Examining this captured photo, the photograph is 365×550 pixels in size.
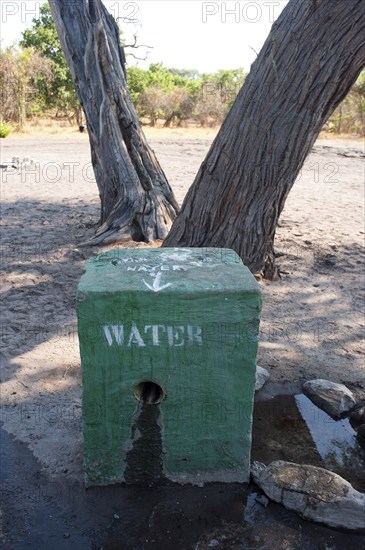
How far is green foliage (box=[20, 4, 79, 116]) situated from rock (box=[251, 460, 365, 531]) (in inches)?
888

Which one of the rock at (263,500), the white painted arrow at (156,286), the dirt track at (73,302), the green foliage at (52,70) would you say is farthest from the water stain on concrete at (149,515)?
the green foliage at (52,70)

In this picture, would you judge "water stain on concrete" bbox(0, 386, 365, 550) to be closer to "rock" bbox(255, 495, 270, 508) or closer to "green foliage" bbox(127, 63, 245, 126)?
"rock" bbox(255, 495, 270, 508)

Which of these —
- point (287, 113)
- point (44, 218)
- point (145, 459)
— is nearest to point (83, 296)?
point (145, 459)

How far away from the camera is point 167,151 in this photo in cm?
1576

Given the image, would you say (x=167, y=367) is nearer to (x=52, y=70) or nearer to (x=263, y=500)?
(x=263, y=500)

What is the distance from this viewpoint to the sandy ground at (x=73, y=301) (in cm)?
383

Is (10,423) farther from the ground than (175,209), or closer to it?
closer to it

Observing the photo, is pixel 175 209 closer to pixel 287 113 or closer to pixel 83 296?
pixel 287 113

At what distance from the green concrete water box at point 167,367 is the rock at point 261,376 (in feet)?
3.41

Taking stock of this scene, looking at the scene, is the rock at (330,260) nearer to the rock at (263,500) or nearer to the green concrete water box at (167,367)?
the green concrete water box at (167,367)

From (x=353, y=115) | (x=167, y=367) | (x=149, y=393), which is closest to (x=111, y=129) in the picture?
(x=149, y=393)

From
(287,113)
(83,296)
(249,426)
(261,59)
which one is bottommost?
(249,426)

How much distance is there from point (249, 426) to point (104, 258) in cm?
122

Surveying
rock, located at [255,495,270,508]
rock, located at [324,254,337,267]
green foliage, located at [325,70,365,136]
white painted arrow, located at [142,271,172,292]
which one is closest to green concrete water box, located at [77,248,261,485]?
white painted arrow, located at [142,271,172,292]
